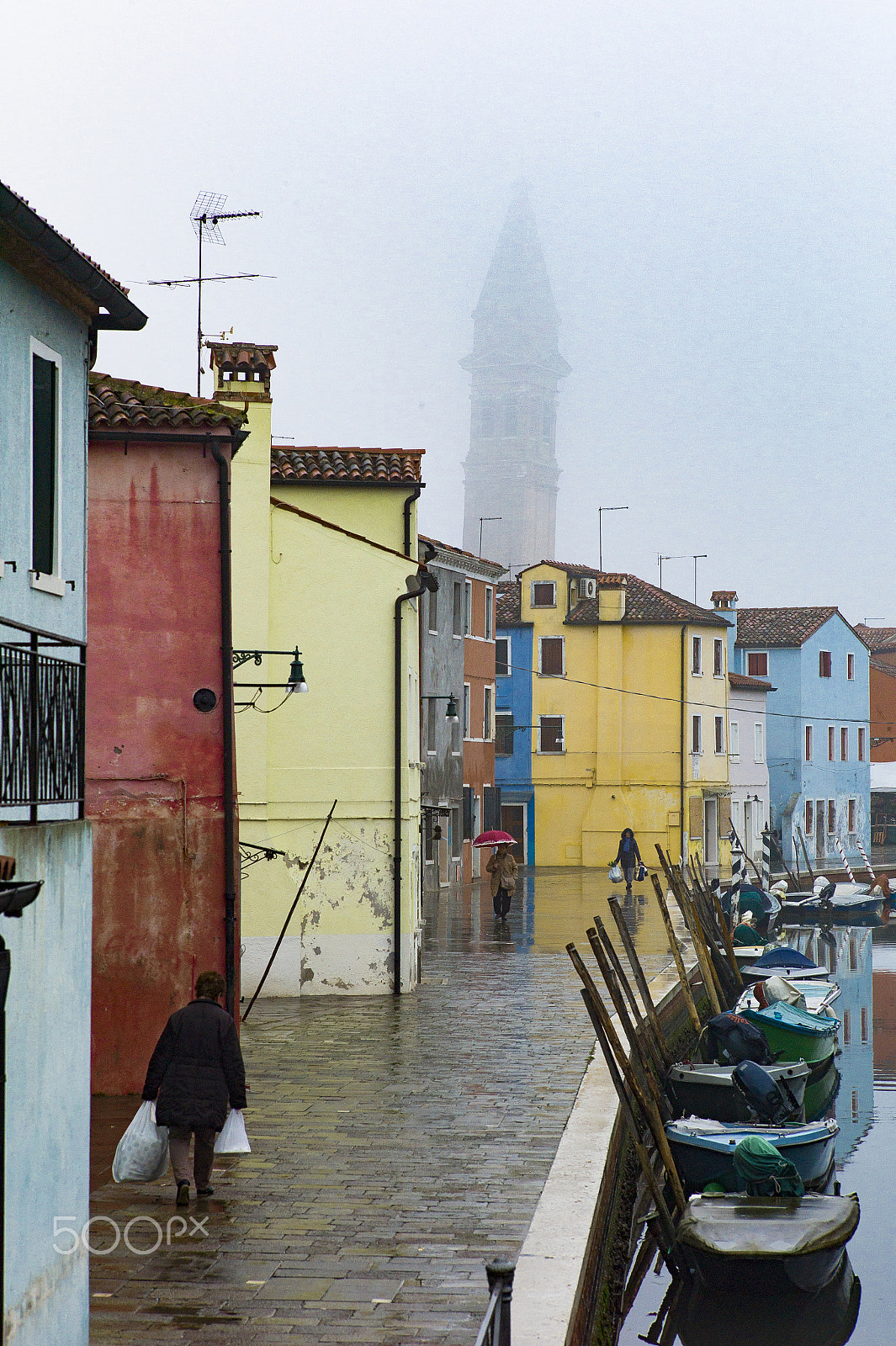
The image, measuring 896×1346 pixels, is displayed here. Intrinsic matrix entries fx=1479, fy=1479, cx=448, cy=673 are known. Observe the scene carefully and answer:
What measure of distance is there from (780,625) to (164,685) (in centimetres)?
5125

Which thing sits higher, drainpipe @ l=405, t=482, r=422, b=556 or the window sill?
drainpipe @ l=405, t=482, r=422, b=556

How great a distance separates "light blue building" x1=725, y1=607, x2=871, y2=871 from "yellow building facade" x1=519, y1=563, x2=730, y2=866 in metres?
8.97

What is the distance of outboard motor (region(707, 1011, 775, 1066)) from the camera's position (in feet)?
58.7

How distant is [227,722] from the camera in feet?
46.8

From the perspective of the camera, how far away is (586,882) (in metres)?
41.7

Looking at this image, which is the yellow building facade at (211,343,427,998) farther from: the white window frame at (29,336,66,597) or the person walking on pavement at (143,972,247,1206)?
the white window frame at (29,336,66,597)

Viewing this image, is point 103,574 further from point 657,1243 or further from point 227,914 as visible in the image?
point 657,1243

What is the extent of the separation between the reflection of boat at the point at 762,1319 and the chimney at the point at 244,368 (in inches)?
479

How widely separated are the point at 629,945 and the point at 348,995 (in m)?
4.03

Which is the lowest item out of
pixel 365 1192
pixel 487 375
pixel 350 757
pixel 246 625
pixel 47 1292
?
pixel 365 1192

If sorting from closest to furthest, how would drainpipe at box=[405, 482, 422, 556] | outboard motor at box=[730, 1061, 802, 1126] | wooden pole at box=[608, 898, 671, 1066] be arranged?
outboard motor at box=[730, 1061, 802, 1126] → wooden pole at box=[608, 898, 671, 1066] → drainpipe at box=[405, 482, 422, 556]

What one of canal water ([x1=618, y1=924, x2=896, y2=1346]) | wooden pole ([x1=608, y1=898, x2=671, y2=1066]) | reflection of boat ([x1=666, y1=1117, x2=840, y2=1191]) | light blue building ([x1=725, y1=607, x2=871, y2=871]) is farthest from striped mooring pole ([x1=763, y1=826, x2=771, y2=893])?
reflection of boat ([x1=666, y1=1117, x2=840, y2=1191])

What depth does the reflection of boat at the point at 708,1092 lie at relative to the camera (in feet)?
53.8

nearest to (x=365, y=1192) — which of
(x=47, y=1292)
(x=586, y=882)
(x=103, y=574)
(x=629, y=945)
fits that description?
(x=47, y=1292)
